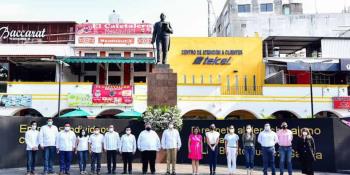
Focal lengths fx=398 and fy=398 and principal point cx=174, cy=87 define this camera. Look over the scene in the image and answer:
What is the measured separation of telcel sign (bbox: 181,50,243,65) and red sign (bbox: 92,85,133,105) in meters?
6.91

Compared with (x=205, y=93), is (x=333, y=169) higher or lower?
lower

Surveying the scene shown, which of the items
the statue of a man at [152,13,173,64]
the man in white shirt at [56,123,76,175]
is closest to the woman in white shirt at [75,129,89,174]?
the man in white shirt at [56,123,76,175]

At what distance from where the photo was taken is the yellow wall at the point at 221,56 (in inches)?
1257

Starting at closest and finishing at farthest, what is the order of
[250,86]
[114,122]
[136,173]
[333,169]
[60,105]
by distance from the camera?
[136,173], [333,169], [114,122], [60,105], [250,86]

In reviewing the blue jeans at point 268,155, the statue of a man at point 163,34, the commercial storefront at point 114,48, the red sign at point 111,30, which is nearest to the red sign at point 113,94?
the commercial storefront at point 114,48

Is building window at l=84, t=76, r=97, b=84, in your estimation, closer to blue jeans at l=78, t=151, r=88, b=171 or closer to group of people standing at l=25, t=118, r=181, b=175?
group of people standing at l=25, t=118, r=181, b=175

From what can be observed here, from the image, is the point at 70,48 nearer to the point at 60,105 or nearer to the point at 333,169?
the point at 60,105

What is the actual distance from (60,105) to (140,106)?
5382mm

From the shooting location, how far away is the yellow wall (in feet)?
105

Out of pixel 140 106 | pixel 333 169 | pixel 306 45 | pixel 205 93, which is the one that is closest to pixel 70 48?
pixel 140 106

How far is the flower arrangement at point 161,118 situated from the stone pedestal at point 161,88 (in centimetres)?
46

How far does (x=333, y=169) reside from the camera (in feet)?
46.9

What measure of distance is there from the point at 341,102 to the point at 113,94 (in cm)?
1586

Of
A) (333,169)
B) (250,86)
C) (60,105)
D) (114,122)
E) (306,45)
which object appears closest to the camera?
(333,169)
